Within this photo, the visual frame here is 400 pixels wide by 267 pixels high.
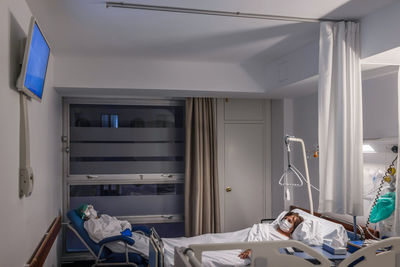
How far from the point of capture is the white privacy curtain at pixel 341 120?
114 inches

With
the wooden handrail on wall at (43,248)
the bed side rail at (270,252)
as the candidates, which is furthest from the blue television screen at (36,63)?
the bed side rail at (270,252)

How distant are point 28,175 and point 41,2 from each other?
1175mm

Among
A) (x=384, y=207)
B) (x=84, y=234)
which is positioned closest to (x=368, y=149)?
(x=384, y=207)

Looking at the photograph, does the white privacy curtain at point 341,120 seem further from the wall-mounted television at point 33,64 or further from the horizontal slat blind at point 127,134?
the horizontal slat blind at point 127,134

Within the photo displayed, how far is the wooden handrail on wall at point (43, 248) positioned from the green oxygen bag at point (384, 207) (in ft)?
8.70

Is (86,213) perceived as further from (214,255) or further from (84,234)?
(214,255)

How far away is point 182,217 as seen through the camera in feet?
17.2

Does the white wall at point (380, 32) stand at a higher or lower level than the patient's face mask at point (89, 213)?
higher

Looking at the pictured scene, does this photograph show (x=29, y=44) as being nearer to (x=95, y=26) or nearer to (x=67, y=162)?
(x=95, y=26)

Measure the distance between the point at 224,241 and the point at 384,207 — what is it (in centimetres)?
164

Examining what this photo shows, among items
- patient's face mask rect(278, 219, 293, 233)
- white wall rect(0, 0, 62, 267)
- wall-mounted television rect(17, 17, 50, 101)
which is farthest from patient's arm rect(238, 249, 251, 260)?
wall-mounted television rect(17, 17, 50, 101)

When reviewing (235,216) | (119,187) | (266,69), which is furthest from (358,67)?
(119,187)

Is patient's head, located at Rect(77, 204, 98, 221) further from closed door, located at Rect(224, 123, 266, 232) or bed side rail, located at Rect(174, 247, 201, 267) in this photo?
bed side rail, located at Rect(174, 247, 201, 267)

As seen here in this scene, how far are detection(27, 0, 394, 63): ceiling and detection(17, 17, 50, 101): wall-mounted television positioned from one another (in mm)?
355
